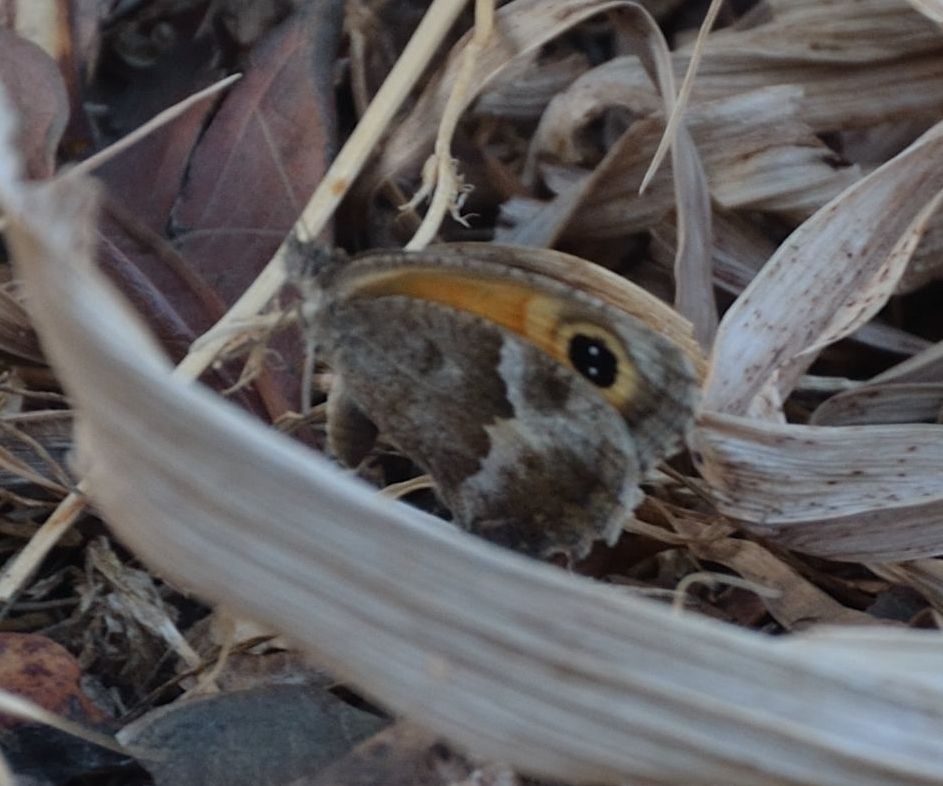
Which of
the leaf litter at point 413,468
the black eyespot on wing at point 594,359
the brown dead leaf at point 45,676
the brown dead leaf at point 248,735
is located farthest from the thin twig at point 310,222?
the black eyespot on wing at point 594,359

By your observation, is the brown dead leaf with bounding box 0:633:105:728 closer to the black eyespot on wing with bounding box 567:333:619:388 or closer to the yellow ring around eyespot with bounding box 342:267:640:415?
the yellow ring around eyespot with bounding box 342:267:640:415

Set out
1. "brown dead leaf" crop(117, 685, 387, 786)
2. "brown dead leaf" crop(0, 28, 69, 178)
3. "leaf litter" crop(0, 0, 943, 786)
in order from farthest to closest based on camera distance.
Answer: "brown dead leaf" crop(0, 28, 69, 178)
"brown dead leaf" crop(117, 685, 387, 786)
"leaf litter" crop(0, 0, 943, 786)

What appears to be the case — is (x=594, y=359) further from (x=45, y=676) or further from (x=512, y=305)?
(x=45, y=676)

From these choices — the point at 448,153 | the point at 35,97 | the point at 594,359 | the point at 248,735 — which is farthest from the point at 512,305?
the point at 35,97

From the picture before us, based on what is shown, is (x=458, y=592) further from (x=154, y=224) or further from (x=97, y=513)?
(x=154, y=224)

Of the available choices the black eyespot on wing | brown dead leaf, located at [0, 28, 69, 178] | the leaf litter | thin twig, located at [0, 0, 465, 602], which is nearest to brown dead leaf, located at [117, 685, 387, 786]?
the leaf litter

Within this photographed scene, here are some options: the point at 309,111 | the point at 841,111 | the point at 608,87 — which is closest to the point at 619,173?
the point at 608,87

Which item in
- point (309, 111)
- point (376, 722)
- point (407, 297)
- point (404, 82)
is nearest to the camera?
point (376, 722)
